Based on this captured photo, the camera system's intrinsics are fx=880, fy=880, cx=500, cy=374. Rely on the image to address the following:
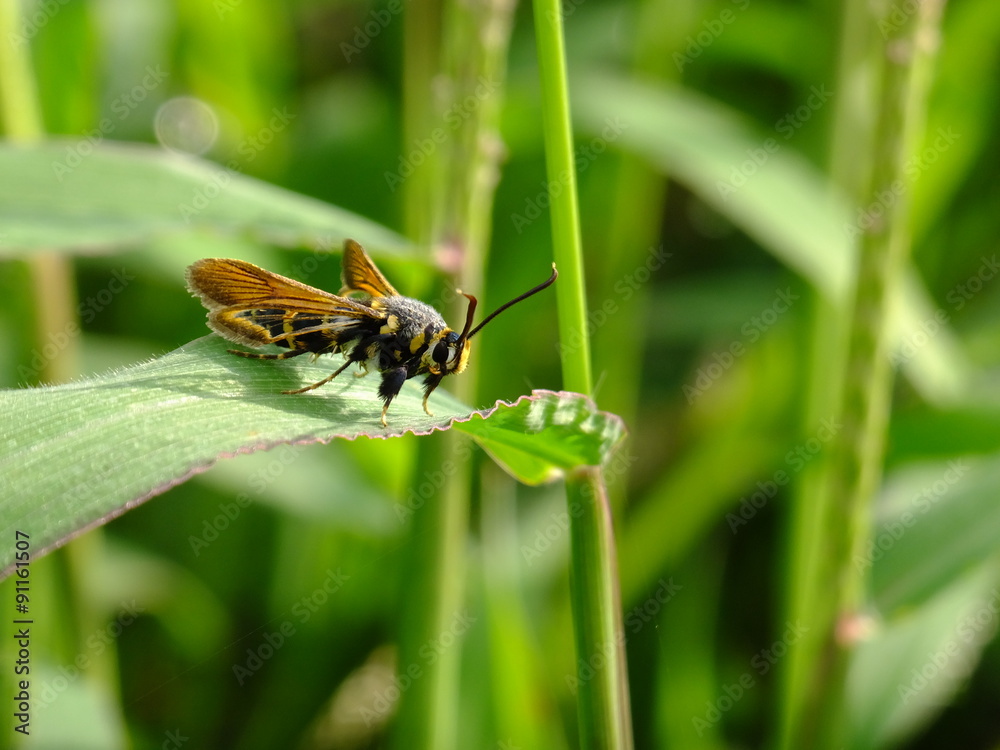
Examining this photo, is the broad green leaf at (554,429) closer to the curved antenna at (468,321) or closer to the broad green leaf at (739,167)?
the curved antenna at (468,321)

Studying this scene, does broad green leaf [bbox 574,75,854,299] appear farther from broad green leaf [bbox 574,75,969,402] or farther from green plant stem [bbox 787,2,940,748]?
green plant stem [bbox 787,2,940,748]

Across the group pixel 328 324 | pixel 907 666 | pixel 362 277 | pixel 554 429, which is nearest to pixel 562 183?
pixel 554 429

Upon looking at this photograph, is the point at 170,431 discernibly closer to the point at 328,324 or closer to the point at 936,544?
the point at 328,324

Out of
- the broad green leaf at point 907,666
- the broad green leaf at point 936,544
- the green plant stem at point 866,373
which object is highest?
the green plant stem at point 866,373

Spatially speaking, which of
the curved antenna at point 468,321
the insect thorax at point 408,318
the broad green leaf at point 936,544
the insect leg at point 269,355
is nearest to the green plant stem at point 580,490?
the curved antenna at point 468,321

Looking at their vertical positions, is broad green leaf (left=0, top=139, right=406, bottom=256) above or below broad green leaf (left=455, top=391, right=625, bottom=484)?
above

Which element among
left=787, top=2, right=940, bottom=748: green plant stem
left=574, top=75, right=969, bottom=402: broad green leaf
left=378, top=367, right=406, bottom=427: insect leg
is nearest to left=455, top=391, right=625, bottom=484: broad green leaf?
left=378, top=367, right=406, bottom=427: insect leg
